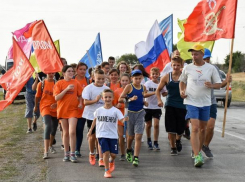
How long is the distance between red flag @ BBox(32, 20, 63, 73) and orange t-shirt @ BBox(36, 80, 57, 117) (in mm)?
332

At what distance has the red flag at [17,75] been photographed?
9383 mm

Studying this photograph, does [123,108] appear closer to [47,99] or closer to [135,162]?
[135,162]

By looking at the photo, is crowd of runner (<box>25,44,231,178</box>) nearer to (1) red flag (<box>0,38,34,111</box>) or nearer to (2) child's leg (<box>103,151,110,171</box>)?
(2) child's leg (<box>103,151,110,171</box>)

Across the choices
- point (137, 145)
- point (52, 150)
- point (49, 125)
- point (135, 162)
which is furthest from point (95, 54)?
point (135, 162)

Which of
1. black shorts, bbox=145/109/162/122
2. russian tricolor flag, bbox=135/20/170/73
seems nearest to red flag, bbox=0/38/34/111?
black shorts, bbox=145/109/162/122

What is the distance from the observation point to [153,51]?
13297 mm

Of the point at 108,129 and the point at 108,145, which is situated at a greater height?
the point at 108,129

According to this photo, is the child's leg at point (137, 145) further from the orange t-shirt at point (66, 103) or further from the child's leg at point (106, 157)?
the orange t-shirt at point (66, 103)

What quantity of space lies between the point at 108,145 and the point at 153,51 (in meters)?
5.95

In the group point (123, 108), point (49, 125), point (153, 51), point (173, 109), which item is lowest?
point (49, 125)

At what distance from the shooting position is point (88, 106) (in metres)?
8.74

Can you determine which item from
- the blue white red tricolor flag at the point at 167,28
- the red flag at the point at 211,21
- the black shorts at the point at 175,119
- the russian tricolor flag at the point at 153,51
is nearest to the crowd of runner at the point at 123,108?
the black shorts at the point at 175,119

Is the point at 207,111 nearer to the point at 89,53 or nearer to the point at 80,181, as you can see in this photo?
the point at 80,181

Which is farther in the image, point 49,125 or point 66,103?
point 49,125
